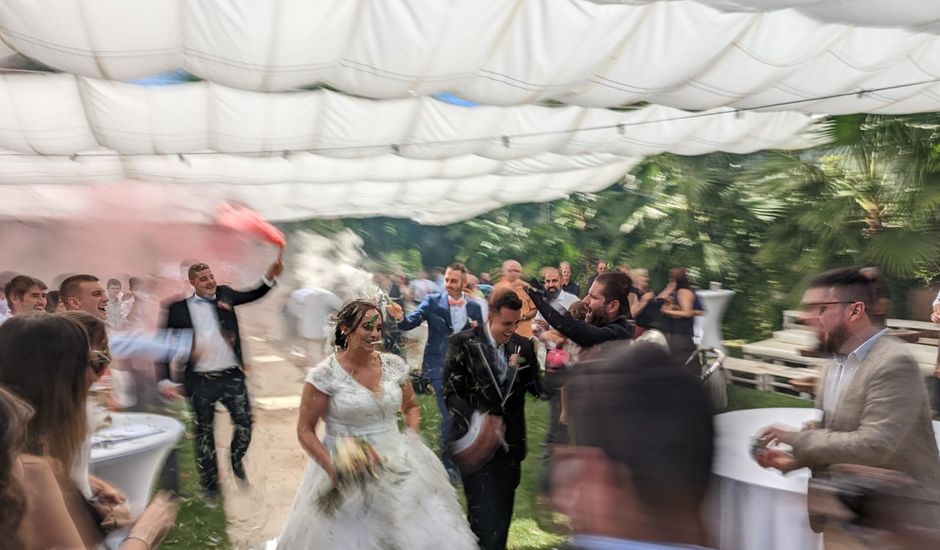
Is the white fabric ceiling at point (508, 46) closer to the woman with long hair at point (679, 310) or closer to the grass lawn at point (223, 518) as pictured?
the grass lawn at point (223, 518)

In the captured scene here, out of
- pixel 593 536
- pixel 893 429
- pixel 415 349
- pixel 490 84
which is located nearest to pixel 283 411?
pixel 415 349

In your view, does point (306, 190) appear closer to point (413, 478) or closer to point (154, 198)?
point (154, 198)

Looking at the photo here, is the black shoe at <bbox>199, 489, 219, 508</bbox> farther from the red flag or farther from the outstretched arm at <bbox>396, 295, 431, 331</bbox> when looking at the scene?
the outstretched arm at <bbox>396, 295, 431, 331</bbox>

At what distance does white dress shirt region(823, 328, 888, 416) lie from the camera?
2.78m

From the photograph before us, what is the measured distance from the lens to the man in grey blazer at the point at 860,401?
8.32 ft

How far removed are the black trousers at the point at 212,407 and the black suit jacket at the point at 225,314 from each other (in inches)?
4.2

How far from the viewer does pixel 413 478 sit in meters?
3.37

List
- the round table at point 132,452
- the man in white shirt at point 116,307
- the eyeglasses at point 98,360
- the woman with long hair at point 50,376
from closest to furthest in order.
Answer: the woman with long hair at point 50,376
the eyeglasses at point 98,360
the round table at point 132,452
the man in white shirt at point 116,307

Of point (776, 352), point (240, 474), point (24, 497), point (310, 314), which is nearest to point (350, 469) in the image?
point (24, 497)

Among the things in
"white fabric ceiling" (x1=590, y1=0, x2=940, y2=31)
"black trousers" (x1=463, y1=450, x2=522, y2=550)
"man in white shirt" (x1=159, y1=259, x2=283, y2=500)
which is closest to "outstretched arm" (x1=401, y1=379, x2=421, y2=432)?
"black trousers" (x1=463, y1=450, x2=522, y2=550)

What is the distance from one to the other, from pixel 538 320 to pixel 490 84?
379cm

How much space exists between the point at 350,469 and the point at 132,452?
52.3 inches

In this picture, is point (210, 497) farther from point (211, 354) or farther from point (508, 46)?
point (508, 46)

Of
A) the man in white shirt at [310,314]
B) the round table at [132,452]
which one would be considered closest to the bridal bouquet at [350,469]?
the round table at [132,452]
